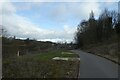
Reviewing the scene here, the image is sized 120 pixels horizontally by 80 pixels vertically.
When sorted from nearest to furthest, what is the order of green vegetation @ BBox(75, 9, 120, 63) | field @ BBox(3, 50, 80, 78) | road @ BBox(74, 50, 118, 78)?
field @ BBox(3, 50, 80, 78) < road @ BBox(74, 50, 118, 78) < green vegetation @ BBox(75, 9, 120, 63)

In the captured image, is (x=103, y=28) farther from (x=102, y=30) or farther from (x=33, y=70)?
(x=33, y=70)

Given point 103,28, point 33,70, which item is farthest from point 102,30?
point 33,70

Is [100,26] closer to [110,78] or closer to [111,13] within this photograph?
[111,13]

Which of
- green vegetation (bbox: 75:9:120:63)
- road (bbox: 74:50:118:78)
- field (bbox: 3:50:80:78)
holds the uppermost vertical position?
green vegetation (bbox: 75:9:120:63)

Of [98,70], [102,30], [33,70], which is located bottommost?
[98,70]

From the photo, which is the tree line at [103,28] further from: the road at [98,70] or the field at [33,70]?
the field at [33,70]

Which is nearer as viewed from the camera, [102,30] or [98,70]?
[98,70]

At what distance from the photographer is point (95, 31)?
105 metres

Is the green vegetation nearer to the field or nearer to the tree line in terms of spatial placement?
the tree line

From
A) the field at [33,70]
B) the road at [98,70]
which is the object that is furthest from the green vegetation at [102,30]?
the field at [33,70]

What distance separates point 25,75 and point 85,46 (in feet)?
343

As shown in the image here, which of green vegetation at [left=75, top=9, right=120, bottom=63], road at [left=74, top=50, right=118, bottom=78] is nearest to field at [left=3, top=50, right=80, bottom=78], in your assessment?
road at [left=74, top=50, right=118, bottom=78]

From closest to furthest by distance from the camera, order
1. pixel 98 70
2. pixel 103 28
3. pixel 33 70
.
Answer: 1. pixel 33 70
2. pixel 98 70
3. pixel 103 28

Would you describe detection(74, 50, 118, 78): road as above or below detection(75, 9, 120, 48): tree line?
below
